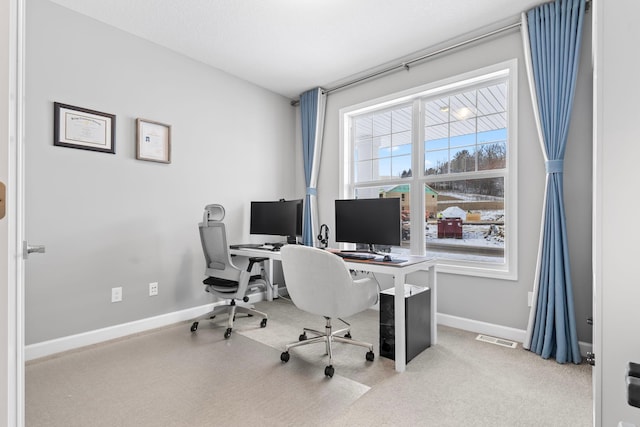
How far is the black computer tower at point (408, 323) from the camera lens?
2.37 meters

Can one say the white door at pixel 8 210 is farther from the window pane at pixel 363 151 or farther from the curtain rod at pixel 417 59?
the window pane at pixel 363 151

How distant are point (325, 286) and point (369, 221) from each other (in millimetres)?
920

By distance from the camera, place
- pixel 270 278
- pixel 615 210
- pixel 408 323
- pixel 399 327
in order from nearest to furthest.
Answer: pixel 615 210
pixel 399 327
pixel 408 323
pixel 270 278

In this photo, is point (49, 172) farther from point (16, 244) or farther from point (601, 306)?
point (601, 306)

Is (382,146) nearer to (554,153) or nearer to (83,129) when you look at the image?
(554,153)

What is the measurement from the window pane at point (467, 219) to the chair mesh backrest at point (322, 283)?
1324 mm

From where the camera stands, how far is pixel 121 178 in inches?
113

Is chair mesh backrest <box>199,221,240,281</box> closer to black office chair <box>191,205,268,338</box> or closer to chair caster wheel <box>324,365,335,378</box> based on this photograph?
→ black office chair <box>191,205,268,338</box>

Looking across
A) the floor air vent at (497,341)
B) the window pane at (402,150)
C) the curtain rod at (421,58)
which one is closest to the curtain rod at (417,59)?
the curtain rod at (421,58)

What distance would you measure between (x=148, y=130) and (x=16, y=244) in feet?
8.31

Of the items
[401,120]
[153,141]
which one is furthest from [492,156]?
[153,141]

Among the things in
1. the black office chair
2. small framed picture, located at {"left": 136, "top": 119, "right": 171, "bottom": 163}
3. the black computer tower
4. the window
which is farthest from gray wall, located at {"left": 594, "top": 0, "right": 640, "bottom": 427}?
small framed picture, located at {"left": 136, "top": 119, "right": 171, "bottom": 163}

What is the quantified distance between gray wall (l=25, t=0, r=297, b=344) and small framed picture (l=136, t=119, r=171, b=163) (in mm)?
61

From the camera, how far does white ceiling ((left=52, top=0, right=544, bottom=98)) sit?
2.54 meters
